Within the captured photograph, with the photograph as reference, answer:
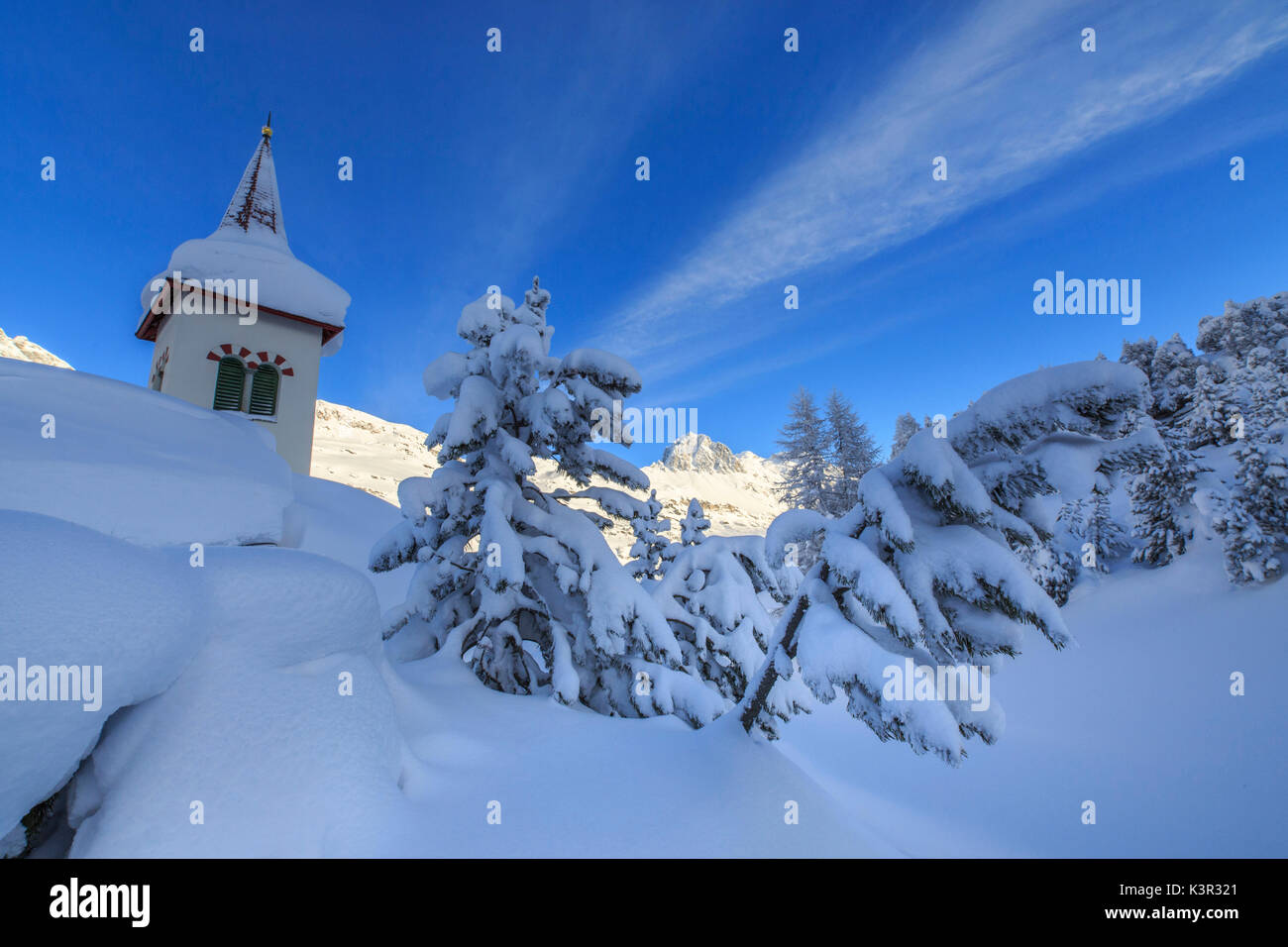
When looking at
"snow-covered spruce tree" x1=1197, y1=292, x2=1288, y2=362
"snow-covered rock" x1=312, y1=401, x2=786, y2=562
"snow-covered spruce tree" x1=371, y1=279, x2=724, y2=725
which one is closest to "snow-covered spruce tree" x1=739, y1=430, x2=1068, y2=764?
"snow-covered spruce tree" x1=371, y1=279, x2=724, y2=725

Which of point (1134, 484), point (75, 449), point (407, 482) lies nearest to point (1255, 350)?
point (1134, 484)

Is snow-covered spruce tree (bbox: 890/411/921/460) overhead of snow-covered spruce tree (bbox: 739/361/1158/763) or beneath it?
overhead

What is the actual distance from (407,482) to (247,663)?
105 inches

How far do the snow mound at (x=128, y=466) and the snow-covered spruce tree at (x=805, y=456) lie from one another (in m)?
24.1

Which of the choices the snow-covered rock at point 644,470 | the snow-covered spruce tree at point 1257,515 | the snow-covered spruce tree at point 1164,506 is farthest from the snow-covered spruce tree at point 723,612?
the snow-covered spruce tree at point 1164,506

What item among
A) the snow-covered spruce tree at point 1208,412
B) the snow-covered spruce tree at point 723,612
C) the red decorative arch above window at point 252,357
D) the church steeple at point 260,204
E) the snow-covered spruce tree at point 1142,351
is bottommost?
the snow-covered spruce tree at point 723,612

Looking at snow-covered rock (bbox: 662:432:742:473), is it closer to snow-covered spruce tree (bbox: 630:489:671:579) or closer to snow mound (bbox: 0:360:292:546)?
snow-covered spruce tree (bbox: 630:489:671:579)

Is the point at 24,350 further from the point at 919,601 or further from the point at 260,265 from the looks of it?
the point at 919,601

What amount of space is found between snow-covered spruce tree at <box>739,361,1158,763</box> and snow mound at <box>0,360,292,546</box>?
4.04 meters

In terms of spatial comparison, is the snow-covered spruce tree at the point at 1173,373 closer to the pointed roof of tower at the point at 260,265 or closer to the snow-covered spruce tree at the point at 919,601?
the snow-covered spruce tree at the point at 919,601

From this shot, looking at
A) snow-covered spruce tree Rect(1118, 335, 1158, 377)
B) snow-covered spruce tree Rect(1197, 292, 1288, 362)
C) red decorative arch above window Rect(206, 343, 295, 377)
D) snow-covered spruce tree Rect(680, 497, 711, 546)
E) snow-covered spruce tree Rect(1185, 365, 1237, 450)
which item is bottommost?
snow-covered spruce tree Rect(680, 497, 711, 546)

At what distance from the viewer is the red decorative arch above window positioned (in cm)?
1373

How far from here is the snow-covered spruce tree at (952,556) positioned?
2.90 meters

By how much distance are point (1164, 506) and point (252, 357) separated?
33.9 metres
